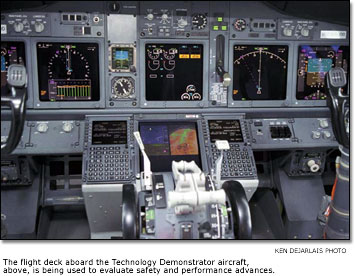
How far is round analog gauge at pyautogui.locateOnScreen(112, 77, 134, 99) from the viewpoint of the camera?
15.3 ft

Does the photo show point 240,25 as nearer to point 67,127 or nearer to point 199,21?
point 199,21

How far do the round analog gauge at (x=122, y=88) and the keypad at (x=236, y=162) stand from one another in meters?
0.95

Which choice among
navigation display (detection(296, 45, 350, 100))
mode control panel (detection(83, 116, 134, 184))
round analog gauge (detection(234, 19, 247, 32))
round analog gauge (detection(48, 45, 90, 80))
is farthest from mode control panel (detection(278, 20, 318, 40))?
round analog gauge (detection(48, 45, 90, 80))

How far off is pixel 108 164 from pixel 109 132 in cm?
34

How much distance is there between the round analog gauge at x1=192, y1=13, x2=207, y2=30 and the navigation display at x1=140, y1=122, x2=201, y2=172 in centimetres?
94

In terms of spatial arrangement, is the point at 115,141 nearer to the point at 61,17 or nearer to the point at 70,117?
the point at 70,117

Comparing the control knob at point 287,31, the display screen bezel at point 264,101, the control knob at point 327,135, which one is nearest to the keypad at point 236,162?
the display screen bezel at point 264,101

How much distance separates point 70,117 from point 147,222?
1679mm

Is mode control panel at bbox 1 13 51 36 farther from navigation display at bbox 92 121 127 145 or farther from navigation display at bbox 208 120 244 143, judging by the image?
navigation display at bbox 208 120 244 143

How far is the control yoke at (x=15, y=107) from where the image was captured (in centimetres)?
338

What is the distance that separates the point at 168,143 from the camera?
15.0 feet

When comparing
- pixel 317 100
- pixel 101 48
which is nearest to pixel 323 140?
pixel 317 100

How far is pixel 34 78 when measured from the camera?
14.9ft

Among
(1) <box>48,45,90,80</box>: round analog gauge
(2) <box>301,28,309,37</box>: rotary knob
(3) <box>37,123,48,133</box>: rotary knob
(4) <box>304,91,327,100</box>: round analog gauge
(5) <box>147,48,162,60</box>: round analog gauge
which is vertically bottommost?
(3) <box>37,123,48,133</box>: rotary knob
